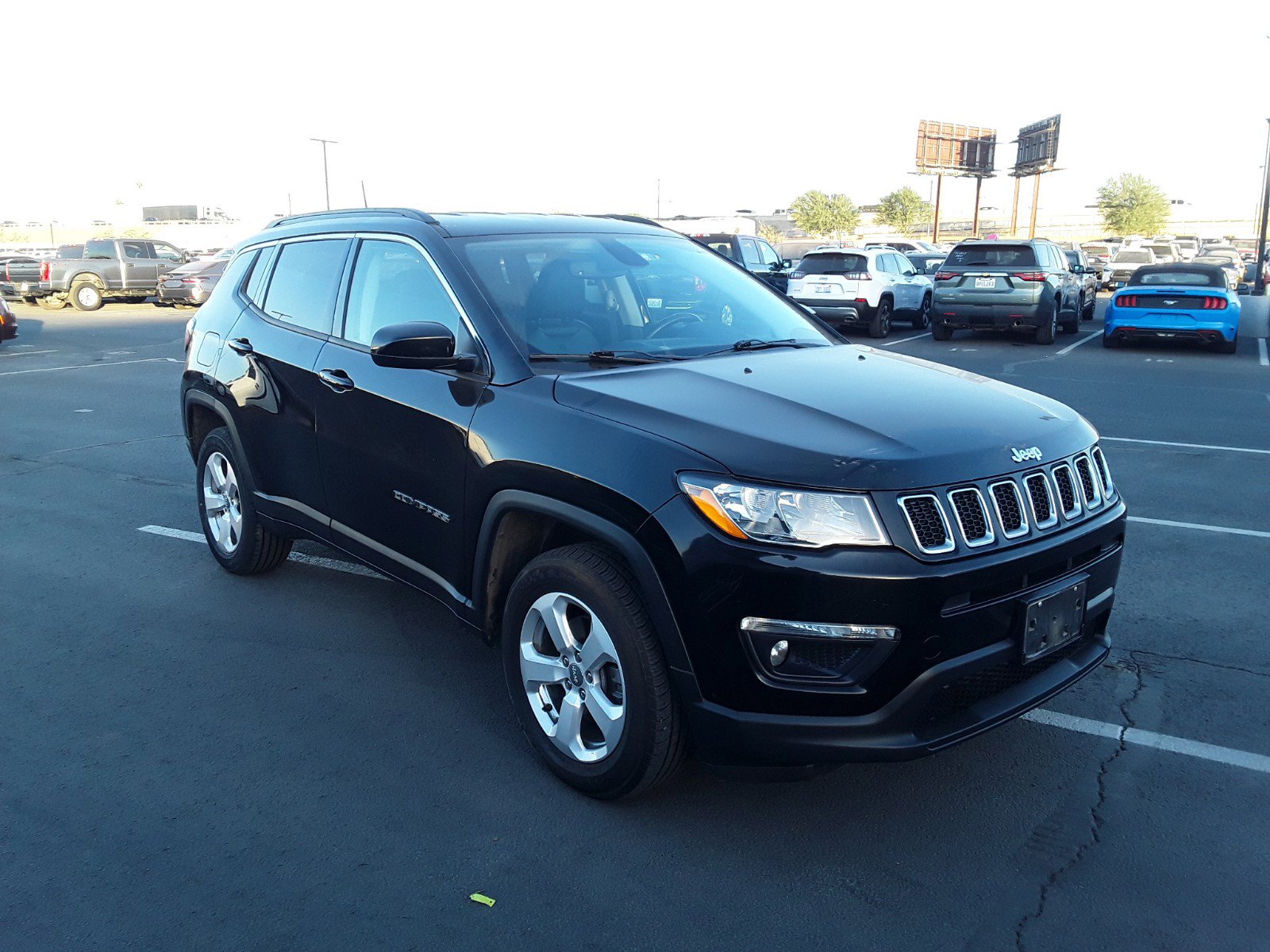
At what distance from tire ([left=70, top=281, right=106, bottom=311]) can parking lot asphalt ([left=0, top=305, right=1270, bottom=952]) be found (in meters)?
24.7

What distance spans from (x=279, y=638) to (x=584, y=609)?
2013 millimetres

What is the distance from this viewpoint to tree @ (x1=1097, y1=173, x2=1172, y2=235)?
81.6 metres

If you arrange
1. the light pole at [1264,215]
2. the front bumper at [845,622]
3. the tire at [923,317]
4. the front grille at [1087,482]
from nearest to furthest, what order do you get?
1. the front bumper at [845,622]
2. the front grille at [1087,482]
3. the tire at [923,317]
4. the light pole at [1264,215]

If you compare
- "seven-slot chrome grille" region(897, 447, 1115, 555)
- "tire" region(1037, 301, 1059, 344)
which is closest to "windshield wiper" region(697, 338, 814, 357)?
"seven-slot chrome grille" region(897, 447, 1115, 555)

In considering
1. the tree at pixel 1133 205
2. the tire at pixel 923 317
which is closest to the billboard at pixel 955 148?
the tree at pixel 1133 205

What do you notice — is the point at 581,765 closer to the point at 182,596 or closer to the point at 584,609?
the point at 584,609

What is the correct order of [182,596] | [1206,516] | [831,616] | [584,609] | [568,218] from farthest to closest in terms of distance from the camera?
1. [1206,516]
2. [182,596]
3. [568,218]
4. [584,609]
5. [831,616]

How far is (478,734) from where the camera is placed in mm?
3844

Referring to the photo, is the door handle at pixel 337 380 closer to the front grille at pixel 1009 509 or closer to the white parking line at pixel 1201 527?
the front grille at pixel 1009 509

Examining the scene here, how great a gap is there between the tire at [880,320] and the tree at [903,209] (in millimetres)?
77544

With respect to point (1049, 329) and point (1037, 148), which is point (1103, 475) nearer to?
point (1049, 329)

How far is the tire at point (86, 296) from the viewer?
27203 mm

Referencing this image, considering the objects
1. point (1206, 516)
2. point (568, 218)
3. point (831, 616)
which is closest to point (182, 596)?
point (568, 218)

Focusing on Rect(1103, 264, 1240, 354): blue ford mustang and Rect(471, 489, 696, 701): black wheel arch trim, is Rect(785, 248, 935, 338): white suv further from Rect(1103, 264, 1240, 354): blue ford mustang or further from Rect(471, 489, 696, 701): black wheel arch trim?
Rect(471, 489, 696, 701): black wheel arch trim
